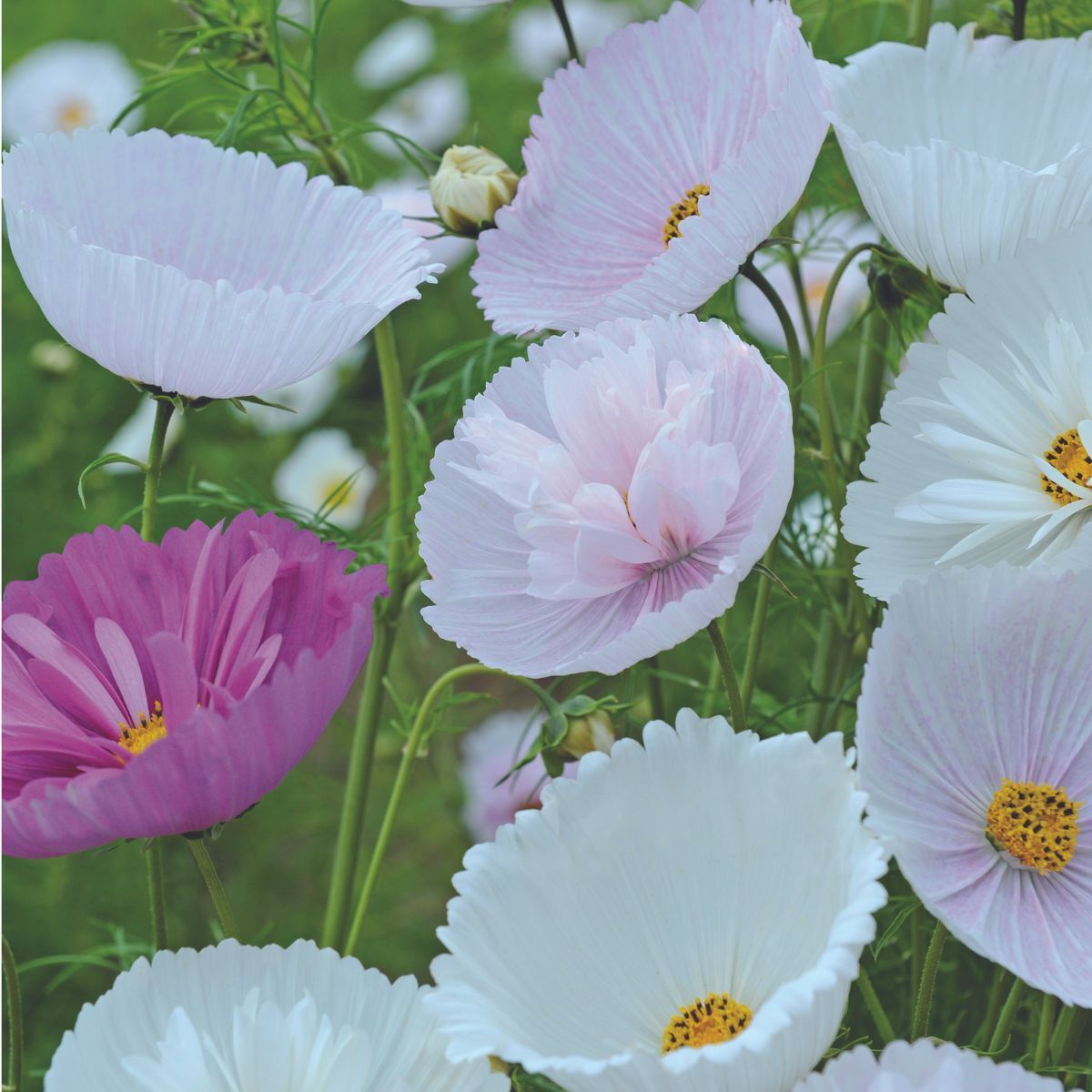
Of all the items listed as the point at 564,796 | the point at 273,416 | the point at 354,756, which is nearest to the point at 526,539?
the point at 564,796

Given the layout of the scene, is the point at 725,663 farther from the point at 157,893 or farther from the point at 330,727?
the point at 330,727

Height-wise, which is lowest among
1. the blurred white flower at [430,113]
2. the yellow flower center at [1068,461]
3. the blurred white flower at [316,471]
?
the yellow flower center at [1068,461]

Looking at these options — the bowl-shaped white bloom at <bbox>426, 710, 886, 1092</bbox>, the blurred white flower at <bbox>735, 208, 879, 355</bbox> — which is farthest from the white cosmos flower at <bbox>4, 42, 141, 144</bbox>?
the bowl-shaped white bloom at <bbox>426, 710, 886, 1092</bbox>

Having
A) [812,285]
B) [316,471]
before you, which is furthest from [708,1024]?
[316,471]

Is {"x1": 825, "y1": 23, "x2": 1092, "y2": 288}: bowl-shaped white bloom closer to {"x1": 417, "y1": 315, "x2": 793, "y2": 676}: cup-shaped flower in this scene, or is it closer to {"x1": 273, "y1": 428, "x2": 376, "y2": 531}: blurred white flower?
{"x1": 417, "y1": 315, "x2": 793, "y2": 676}: cup-shaped flower

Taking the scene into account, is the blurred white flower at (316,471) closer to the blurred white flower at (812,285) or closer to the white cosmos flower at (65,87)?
the blurred white flower at (812,285)

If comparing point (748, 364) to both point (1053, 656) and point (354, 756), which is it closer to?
point (1053, 656)

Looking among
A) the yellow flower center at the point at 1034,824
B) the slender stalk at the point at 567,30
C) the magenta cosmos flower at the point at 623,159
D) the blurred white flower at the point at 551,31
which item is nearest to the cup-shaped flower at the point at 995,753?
the yellow flower center at the point at 1034,824
